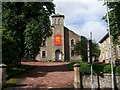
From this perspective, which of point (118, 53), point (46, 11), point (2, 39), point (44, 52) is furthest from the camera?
point (44, 52)

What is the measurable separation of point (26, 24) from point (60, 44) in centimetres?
3120

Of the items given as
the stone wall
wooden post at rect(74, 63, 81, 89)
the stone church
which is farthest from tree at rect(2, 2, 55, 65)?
the stone church

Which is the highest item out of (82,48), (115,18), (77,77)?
(115,18)

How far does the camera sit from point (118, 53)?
148 ft

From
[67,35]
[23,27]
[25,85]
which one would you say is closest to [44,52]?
[67,35]

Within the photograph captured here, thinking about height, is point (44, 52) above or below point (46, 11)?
below

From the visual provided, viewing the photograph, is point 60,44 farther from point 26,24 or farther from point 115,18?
point 115,18

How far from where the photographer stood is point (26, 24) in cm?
3634

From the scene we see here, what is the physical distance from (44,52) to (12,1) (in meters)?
32.7

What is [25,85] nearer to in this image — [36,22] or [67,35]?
[36,22]

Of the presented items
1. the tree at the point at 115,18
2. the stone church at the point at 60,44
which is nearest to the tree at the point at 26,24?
the tree at the point at 115,18

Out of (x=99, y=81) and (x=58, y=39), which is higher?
(x=58, y=39)

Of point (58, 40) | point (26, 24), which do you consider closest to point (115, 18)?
point (26, 24)

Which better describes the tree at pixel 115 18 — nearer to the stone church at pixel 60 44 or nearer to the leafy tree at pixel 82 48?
the leafy tree at pixel 82 48
